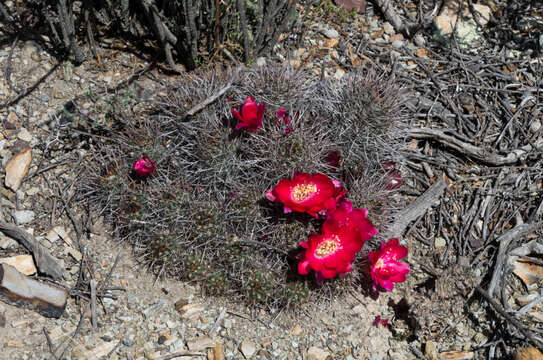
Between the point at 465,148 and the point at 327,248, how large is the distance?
1.34 m

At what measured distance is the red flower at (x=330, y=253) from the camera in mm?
2705

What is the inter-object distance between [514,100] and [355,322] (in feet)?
6.77

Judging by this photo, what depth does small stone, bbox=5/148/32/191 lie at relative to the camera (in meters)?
3.14

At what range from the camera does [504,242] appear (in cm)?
321

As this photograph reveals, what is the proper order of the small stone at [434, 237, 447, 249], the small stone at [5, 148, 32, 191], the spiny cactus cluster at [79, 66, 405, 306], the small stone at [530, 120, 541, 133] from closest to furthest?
the spiny cactus cluster at [79, 66, 405, 306]
the small stone at [5, 148, 32, 191]
the small stone at [434, 237, 447, 249]
the small stone at [530, 120, 541, 133]

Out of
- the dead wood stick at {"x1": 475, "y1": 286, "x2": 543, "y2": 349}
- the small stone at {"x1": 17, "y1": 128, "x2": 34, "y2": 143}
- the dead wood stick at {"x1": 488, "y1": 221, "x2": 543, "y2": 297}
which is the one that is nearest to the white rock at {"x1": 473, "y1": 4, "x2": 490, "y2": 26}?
the dead wood stick at {"x1": 488, "y1": 221, "x2": 543, "y2": 297}

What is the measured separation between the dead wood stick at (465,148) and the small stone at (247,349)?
5.56ft

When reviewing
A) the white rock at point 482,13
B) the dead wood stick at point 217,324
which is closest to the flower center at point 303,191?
the dead wood stick at point 217,324

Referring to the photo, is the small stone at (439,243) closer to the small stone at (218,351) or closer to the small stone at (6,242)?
the small stone at (218,351)

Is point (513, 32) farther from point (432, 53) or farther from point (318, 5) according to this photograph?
point (318, 5)

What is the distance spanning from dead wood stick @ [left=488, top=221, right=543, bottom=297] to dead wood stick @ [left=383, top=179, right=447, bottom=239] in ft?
1.49

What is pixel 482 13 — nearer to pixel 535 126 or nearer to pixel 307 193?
pixel 535 126

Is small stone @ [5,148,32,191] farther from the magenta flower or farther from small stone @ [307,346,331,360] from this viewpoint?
small stone @ [307,346,331,360]

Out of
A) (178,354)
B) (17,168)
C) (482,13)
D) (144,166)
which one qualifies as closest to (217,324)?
(178,354)
